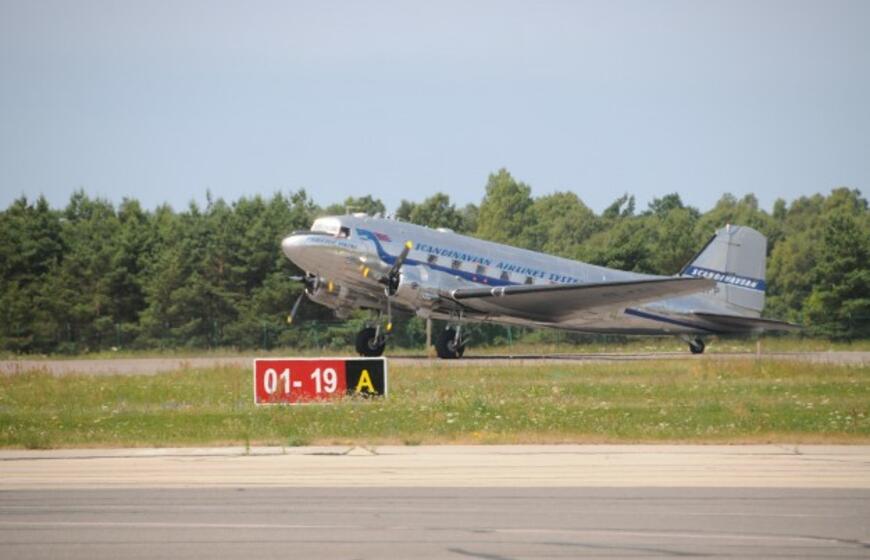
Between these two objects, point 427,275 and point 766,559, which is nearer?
point 766,559

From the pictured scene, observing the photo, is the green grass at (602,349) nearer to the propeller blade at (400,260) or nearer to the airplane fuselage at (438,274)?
the airplane fuselage at (438,274)

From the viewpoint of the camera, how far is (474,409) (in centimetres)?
2547

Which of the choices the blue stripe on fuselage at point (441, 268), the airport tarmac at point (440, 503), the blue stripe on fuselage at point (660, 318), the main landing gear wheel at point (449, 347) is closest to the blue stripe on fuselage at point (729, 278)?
the blue stripe on fuselage at point (660, 318)

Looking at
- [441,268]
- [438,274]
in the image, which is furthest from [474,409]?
[441,268]

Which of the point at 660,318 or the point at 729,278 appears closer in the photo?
the point at 660,318

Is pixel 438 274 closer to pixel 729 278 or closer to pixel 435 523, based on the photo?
pixel 729 278

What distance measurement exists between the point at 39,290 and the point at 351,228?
1440 inches

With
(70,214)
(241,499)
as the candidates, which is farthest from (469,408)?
(70,214)

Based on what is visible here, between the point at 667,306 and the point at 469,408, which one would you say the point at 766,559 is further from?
the point at 667,306

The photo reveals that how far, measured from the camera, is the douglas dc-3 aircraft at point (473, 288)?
39594mm

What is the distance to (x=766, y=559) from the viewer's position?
10.7m

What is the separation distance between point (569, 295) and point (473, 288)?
3.16 meters

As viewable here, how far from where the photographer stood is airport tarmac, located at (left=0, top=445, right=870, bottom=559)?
11398mm

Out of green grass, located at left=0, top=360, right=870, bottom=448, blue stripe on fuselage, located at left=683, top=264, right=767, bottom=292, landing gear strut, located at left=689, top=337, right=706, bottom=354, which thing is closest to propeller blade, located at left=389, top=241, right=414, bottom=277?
green grass, located at left=0, top=360, right=870, bottom=448
